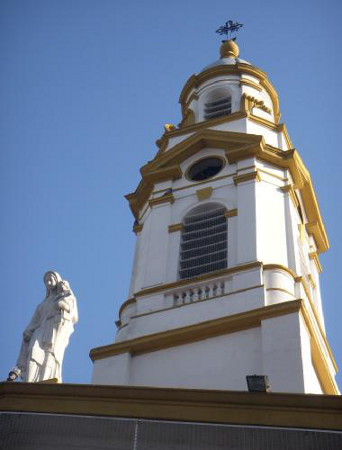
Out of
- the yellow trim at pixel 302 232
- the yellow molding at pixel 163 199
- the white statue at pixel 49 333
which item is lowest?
the white statue at pixel 49 333

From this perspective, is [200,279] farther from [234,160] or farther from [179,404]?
[179,404]

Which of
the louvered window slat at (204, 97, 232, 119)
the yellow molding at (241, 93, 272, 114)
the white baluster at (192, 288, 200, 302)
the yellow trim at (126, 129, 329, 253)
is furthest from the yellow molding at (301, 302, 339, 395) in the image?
the louvered window slat at (204, 97, 232, 119)

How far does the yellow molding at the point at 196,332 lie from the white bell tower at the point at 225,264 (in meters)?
0.02

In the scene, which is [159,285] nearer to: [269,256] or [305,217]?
[269,256]

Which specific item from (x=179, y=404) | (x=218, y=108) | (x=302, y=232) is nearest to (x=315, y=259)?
(x=302, y=232)

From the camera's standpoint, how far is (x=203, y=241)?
75.2 ft

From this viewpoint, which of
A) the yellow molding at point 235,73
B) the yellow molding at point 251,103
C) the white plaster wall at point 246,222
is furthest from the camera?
the yellow molding at point 235,73

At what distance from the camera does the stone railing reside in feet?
67.7

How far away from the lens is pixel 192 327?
1933cm

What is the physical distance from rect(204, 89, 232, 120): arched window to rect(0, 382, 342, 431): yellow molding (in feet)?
58.6

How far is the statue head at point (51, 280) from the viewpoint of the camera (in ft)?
55.9

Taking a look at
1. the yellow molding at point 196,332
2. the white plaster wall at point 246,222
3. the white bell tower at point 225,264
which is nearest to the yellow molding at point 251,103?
the white bell tower at point 225,264

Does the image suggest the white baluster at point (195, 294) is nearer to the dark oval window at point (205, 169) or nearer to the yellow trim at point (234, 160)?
the dark oval window at point (205, 169)

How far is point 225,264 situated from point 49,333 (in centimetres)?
664
